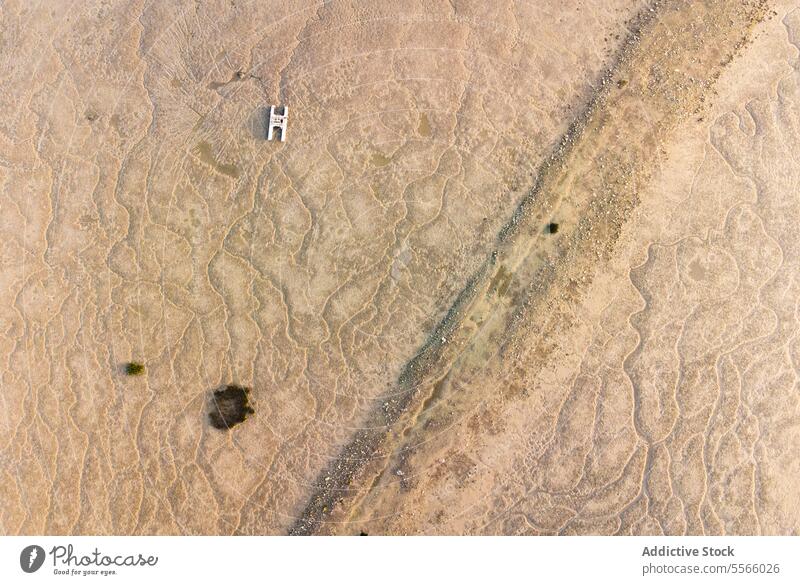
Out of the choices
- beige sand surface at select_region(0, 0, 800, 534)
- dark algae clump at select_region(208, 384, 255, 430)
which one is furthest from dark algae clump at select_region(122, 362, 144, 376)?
dark algae clump at select_region(208, 384, 255, 430)

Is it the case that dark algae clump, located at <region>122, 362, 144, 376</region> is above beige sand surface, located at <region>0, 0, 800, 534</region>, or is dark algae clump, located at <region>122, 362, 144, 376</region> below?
below

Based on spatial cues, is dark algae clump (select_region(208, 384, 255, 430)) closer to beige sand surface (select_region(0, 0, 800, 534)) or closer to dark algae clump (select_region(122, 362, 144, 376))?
beige sand surface (select_region(0, 0, 800, 534))

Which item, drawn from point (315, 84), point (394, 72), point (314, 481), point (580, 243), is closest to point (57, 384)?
point (314, 481)
